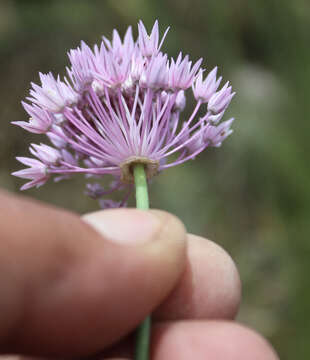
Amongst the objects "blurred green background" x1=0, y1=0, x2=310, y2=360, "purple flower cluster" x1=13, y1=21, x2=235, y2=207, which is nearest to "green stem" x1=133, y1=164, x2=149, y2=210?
"purple flower cluster" x1=13, y1=21, x2=235, y2=207

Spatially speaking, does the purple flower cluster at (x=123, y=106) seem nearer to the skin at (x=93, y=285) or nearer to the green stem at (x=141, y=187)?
the green stem at (x=141, y=187)

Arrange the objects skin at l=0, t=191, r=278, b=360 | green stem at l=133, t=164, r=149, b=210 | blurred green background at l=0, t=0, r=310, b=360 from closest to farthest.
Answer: skin at l=0, t=191, r=278, b=360, green stem at l=133, t=164, r=149, b=210, blurred green background at l=0, t=0, r=310, b=360

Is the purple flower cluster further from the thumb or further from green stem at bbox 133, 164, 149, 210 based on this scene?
the thumb

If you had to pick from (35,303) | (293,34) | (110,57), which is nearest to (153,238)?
(35,303)

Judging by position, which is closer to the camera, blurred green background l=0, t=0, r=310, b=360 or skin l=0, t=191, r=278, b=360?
skin l=0, t=191, r=278, b=360

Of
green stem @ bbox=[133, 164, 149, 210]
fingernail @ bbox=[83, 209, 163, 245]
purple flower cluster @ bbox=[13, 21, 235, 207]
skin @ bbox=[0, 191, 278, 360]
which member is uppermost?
purple flower cluster @ bbox=[13, 21, 235, 207]

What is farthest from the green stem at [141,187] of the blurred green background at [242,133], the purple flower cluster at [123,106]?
the blurred green background at [242,133]

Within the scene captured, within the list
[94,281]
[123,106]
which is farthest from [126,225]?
[123,106]
